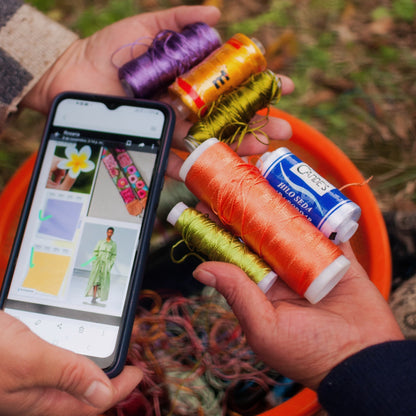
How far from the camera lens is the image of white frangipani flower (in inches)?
45.9

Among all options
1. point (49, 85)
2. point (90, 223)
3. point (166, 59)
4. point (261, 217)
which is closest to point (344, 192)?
point (261, 217)

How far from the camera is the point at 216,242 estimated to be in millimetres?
1062

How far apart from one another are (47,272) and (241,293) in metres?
0.57

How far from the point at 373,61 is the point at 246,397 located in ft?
5.25

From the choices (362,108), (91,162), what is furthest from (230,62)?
(362,108)

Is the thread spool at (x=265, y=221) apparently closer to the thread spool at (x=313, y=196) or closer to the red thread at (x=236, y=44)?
the thread spool at (x=313, y=196)

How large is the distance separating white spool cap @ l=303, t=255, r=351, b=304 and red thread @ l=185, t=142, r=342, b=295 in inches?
0.4

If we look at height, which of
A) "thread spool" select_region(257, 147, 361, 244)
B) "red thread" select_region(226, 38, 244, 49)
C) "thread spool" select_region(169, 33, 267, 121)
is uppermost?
"red thread" select_region(226, 38, 244, 49)

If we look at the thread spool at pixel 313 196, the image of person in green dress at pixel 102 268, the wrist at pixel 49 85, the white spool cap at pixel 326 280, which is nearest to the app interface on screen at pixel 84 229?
the image of person in green dress at pixel 102 268

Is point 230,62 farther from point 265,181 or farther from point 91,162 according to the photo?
point 91,162

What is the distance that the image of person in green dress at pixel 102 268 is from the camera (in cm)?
107

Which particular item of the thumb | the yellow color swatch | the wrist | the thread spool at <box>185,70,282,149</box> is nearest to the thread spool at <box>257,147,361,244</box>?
the thread spool at <box>185,70,282,149</box>

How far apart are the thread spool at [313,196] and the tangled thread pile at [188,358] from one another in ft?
1.79

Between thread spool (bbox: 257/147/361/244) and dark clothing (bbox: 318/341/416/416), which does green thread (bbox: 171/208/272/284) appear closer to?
thread spool (bbox: 257/147/361/244)
